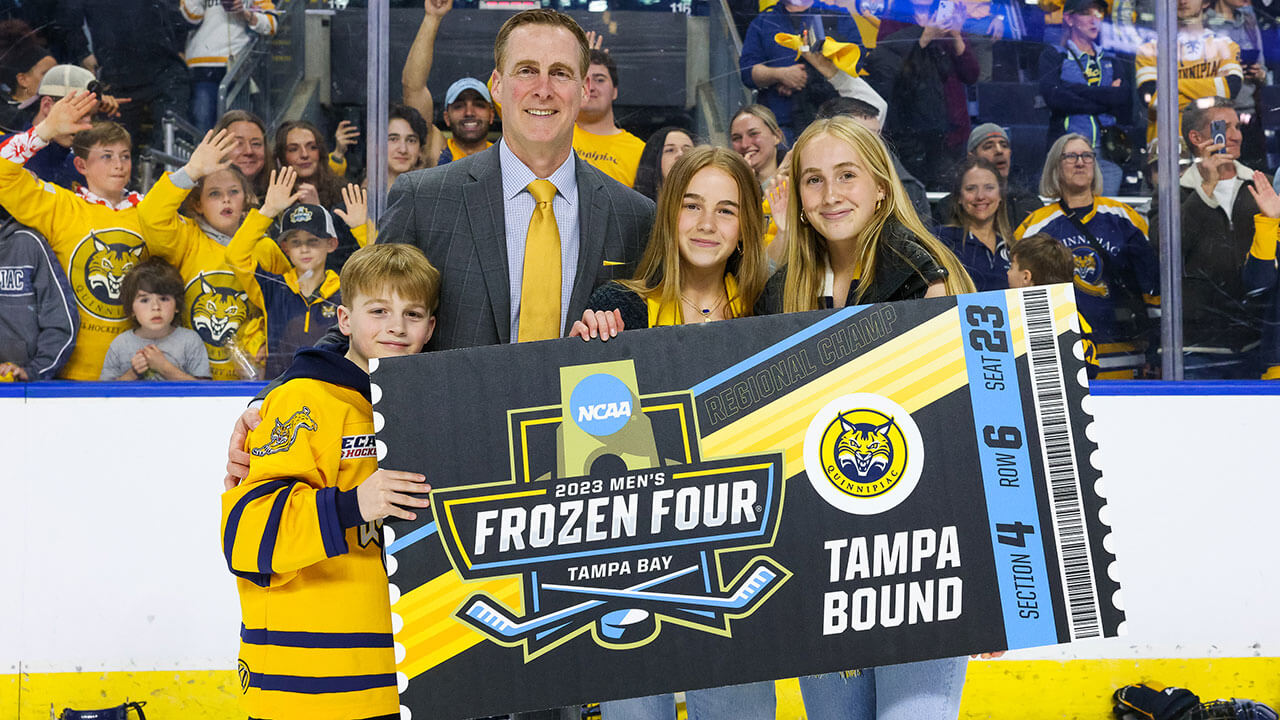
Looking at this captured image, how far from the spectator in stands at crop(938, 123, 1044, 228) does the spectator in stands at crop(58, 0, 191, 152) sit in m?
2.49

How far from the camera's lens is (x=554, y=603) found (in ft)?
4.75

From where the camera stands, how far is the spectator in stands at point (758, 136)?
318cm

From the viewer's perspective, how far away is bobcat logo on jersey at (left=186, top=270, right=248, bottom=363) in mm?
3098

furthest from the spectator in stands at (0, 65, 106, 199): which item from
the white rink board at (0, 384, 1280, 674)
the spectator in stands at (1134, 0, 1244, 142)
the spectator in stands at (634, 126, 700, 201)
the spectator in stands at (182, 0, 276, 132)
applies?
the spectator in stands at (1134, 0, 1244, 142)

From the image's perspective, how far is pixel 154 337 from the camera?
306cm

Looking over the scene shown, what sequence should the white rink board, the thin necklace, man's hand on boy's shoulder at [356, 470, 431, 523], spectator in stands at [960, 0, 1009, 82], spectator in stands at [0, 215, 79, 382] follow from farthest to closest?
1. spectator in stands at [960, 0, 1009, 82]
2. spectator in stands at [0, 215, 79, 382]
3. the white rink board
4. the thin necklace
5. man's hand on boy's shoulder at [356, 470, 431, 523]

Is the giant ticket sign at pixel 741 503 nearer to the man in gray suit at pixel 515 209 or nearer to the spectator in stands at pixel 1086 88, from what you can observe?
the man in gray suit at pixel 515 209

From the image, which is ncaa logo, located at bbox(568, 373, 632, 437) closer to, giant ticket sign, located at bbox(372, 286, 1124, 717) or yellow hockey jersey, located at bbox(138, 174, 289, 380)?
giant ticket sign, located at bbox(372, 286, 1124, 717)

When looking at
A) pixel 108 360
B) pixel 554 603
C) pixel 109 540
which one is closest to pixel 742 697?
pixel 554 603

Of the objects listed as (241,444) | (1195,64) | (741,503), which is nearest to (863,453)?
(741,503)

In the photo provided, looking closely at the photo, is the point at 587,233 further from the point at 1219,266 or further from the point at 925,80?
the point at 1219,266

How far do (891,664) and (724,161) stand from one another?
0.88 meters

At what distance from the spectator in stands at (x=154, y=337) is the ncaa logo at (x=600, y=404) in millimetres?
1999

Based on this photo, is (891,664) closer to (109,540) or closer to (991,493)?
(991,493)
